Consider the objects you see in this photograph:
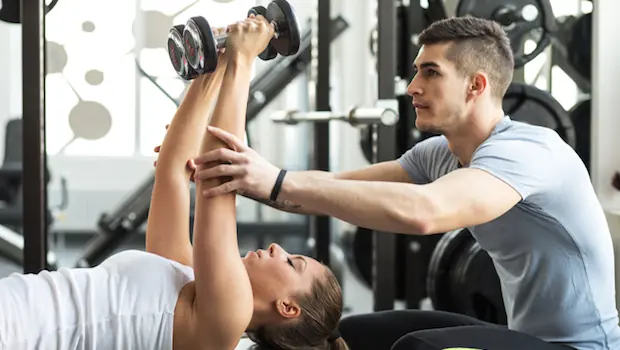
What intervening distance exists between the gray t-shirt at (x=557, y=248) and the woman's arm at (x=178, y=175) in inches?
24.5

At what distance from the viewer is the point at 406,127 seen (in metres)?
2.78

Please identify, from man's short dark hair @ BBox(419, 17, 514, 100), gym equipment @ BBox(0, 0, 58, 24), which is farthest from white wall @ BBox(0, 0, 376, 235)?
man's short dark hair @ BBox(419, 17, 514, 100)

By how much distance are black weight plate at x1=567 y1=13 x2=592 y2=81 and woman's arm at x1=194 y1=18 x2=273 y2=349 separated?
198 cm

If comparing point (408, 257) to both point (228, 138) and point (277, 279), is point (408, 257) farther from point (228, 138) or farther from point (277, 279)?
point (228, 138)

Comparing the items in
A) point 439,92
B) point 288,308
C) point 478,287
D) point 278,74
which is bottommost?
point 478,287

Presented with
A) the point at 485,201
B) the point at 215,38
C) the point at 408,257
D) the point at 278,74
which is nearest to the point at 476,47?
the point at 485,201

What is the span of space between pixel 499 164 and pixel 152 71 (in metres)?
2.50

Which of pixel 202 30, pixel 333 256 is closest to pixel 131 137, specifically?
pixel 333 256

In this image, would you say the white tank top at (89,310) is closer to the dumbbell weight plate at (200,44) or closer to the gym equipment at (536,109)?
the dumbbell weight plate at (200,44)

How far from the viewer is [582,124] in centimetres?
286

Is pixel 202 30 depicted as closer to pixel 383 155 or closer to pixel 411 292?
pixel 383 155

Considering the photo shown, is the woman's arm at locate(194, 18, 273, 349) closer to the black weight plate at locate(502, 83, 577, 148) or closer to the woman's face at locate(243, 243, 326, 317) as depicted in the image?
the woman's face at locate(243, 243, 326, 317)

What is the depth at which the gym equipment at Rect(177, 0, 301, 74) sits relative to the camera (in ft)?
4.22

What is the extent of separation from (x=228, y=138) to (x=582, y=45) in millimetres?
2101
